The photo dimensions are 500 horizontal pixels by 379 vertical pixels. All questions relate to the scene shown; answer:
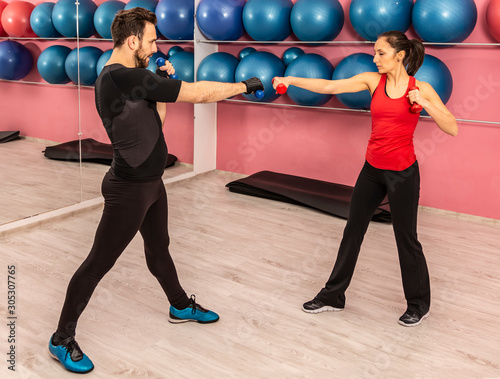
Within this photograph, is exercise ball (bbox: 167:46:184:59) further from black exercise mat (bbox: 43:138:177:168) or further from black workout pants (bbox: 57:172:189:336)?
black workout pants (bbox: 57:172:189:336)

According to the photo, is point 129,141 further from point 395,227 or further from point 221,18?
point 221,18

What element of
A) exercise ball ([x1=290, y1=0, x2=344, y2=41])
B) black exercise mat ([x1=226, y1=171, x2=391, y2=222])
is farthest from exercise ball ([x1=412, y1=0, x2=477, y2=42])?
black exercise mat ([x1=226, y1=171, x2=391, y2=222])

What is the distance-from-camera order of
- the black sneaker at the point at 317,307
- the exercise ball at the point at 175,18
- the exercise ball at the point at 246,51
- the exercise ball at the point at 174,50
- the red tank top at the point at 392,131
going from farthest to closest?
the exercise ball at the point at 174,50 → the exercise ball at the point at 246,51 → the exercise ball at the point at 175,18 → the black sneaker at the point at 317,307 → the red tank top at the point at 392,131

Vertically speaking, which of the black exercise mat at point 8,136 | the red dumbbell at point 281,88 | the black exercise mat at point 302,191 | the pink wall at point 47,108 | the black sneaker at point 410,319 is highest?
the red dumbbell at point 281,88

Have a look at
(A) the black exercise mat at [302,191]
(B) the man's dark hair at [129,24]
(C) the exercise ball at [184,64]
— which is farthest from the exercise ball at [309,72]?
(B) the man's dark hair at [129,24]

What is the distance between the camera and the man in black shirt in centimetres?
180

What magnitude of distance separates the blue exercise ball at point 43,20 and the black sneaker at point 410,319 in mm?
2817

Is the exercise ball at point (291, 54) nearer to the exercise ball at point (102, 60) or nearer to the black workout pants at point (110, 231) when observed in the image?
the exercise ball at point (102, 60)

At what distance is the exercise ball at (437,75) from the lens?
139 inches

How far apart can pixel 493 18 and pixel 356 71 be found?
3.00ft

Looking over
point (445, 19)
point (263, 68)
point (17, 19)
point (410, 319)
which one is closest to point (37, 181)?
point (17, 19)

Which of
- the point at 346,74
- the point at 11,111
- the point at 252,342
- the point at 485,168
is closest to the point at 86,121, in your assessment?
the point at 11,111

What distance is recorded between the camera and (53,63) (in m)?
3.58

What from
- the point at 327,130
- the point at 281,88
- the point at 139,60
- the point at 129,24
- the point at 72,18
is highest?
the point at 72,18
